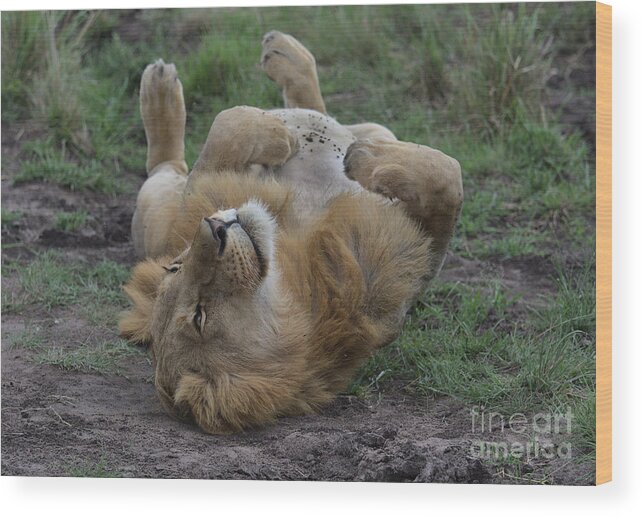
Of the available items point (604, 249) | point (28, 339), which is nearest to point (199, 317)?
point (28, 339)

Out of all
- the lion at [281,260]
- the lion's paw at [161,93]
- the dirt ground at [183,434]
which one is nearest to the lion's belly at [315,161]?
the lion at [281,260]

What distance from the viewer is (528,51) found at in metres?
3.59

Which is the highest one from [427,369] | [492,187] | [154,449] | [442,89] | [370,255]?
[442,89]

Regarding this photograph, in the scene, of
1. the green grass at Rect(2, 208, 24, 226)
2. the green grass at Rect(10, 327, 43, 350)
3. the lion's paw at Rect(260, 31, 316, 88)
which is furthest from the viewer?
the lion's paw at Rect(260, 31, 316, 88)

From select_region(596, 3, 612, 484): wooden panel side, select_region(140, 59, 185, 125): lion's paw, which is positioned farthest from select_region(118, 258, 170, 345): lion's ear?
select_region(596, 3, 612, 484): wooden panel side

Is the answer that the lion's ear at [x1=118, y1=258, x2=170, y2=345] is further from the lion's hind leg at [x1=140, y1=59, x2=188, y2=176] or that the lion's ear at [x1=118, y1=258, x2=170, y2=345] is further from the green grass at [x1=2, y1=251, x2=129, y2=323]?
the lion's hind leg at [x1=140, y1=59, x2=188, y2=176]

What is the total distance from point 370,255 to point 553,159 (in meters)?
0.79

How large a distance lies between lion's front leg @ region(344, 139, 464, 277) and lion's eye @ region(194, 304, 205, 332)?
61 cm

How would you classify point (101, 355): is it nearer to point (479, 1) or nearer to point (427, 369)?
point (427, 369)

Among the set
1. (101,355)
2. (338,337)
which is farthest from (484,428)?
(101,355)

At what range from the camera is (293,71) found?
3.92m

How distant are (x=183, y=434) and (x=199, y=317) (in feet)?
1.16

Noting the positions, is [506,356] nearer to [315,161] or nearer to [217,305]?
[315,161]

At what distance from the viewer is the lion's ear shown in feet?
10.9
